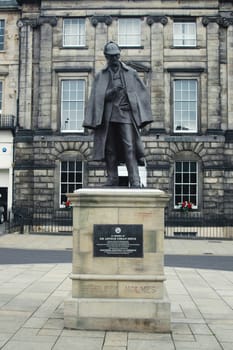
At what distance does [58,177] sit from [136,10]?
447 inches

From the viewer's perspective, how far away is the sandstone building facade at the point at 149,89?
2797 cm

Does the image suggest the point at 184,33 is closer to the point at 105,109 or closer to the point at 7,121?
the point at 7,121

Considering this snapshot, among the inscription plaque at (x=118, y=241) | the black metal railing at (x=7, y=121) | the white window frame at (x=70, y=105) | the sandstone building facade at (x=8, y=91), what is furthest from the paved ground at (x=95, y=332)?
the black metal railing at (x=7, y=121)

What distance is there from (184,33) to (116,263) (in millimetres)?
24332

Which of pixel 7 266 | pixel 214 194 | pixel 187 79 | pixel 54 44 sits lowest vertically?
pixel 7 266

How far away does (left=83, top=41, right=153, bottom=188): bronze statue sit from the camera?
778 centimetres

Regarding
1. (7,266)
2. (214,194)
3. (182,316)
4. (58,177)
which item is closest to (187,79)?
(214,194)

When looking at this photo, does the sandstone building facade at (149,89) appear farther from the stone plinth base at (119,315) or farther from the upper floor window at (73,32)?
the stone plinth base at (119,315)

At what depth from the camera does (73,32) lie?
29031 millimetres

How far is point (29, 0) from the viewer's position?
29156 mm

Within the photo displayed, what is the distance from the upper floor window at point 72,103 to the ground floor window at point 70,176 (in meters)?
2.14

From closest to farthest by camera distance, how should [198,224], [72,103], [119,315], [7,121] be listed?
[119,315] → [198,224] → [72,103] → [7,121]

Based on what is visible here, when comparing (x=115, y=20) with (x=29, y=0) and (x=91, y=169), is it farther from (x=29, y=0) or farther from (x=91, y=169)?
(x=91, y=169)


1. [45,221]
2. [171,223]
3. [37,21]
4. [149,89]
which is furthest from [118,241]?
[37,21]
